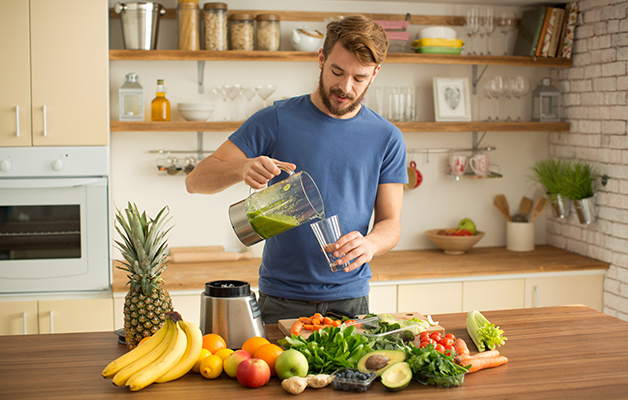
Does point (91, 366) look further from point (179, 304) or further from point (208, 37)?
point (208, 37)

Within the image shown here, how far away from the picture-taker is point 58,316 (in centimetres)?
311

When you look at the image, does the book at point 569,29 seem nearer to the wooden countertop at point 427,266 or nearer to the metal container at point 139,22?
the wooden countertop at point 427,266

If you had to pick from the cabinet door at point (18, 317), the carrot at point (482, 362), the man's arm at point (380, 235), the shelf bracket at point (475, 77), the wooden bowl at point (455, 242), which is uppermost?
the shelf bracket at point (475, 77)

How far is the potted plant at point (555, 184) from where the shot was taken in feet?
12.2

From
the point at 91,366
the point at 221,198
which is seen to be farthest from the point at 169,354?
the point at 221,198

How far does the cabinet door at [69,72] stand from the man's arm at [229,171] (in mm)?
1204

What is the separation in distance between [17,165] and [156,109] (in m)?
0.75

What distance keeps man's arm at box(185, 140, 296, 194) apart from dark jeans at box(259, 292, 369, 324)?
437mm

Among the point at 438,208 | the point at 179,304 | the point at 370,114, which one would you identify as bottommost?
the point at 179,304

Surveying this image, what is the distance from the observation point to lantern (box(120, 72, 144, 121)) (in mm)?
3354

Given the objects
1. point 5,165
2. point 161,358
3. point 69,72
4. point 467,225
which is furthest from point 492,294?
point 5,165

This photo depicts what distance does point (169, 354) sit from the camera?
1519 millimetres

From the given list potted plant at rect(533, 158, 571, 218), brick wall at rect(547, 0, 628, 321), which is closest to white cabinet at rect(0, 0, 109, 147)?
potted plant at rect(533, 158, 571, 218)

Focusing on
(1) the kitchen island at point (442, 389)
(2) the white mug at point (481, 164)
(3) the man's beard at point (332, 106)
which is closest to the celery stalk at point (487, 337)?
(1) the kitchen island at point (442, 389)
